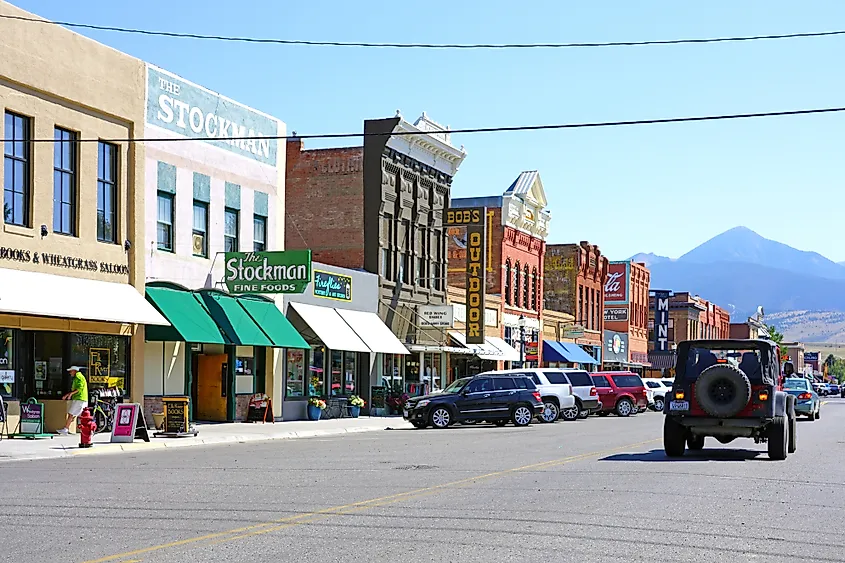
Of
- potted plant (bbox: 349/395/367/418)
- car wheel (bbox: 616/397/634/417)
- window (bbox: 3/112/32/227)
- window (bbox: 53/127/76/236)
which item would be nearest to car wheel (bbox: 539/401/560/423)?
potted plant (bbox: 349/395/367/418)

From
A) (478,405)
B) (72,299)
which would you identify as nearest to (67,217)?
(72,299)

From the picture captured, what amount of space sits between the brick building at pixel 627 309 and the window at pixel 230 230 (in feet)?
159

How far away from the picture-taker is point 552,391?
36062mm

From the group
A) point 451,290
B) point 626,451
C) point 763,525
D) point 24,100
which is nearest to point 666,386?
point 451,290

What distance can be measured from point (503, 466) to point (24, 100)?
45.9 ft

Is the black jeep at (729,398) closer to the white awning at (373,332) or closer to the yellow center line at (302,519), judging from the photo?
the yellow center line at (302,519)

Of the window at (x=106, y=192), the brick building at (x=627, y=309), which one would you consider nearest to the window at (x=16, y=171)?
the window at (x=106, y=192)

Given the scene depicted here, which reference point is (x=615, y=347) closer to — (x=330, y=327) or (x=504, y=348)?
(x=504, y=348)

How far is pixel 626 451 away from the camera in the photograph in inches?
853

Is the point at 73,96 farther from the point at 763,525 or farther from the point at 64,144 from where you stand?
the point at 763,525

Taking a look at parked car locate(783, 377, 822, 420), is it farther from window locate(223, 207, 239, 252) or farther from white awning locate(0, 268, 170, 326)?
white awning locate(0, 268, 170, 326)

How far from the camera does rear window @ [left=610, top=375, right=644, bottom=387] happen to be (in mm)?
44188

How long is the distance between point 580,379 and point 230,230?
1403cm

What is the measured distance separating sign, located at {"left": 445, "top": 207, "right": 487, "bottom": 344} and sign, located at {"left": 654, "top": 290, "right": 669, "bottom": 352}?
168 ft
